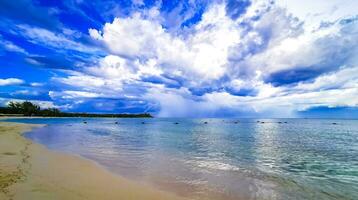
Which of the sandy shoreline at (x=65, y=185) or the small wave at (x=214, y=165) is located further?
the small wave at (x=214, y=165)

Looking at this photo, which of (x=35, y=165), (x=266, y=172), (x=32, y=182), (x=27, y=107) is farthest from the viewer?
(x=27, y=107)

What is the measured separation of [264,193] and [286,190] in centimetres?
135

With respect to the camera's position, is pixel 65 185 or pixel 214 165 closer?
pixel 65 185

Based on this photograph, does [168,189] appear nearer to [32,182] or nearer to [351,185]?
[32,182]

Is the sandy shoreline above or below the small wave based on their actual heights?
above

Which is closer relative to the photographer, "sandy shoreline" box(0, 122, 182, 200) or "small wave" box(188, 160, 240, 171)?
"sandy shoreline" box(0, 122, 182, 200)

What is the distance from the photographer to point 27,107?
630ft

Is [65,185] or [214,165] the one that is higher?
[65,185]

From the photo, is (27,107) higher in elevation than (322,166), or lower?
higher

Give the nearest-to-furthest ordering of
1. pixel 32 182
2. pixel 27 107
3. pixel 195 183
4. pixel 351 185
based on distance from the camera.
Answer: pixel 32 182, pixel 195 183, pixel 351 185, pixel 27 107

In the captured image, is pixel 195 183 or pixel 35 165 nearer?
pixel 195 183

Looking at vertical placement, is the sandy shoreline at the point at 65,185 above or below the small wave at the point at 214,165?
above

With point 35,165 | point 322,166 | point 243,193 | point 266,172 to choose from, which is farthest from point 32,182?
A: point 322,166

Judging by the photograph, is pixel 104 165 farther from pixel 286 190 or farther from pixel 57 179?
pixel 286 190
